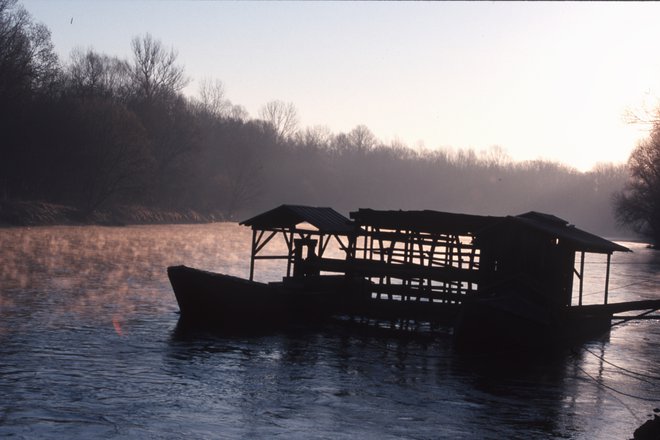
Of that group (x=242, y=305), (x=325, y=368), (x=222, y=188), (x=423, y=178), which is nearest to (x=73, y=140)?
(x=222, y=188)

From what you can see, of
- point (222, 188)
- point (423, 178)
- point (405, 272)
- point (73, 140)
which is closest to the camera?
point (405, 272)

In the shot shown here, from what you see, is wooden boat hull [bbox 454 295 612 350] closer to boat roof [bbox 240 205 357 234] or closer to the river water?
the river water

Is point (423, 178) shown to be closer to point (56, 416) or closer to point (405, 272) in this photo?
point (405, 272)

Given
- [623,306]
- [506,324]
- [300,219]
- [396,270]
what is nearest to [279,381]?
[506,324]

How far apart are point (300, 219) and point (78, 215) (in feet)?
177

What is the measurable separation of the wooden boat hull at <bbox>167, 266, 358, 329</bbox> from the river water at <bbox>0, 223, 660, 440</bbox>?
1242 millimetres

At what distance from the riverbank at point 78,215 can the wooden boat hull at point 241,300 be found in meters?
46.8

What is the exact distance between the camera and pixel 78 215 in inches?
3236

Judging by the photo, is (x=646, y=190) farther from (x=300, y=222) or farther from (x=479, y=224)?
(x=300, y=222)

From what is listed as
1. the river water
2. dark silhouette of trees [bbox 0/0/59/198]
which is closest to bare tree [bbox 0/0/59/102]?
dark silhouette of trees [bbox 0/0/59/198]

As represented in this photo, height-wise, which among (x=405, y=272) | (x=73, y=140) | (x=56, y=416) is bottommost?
(x=56, y=416)

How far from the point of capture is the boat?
87.8 ft

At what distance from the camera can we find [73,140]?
79.6 metres

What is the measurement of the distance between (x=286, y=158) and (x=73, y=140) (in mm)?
80619
